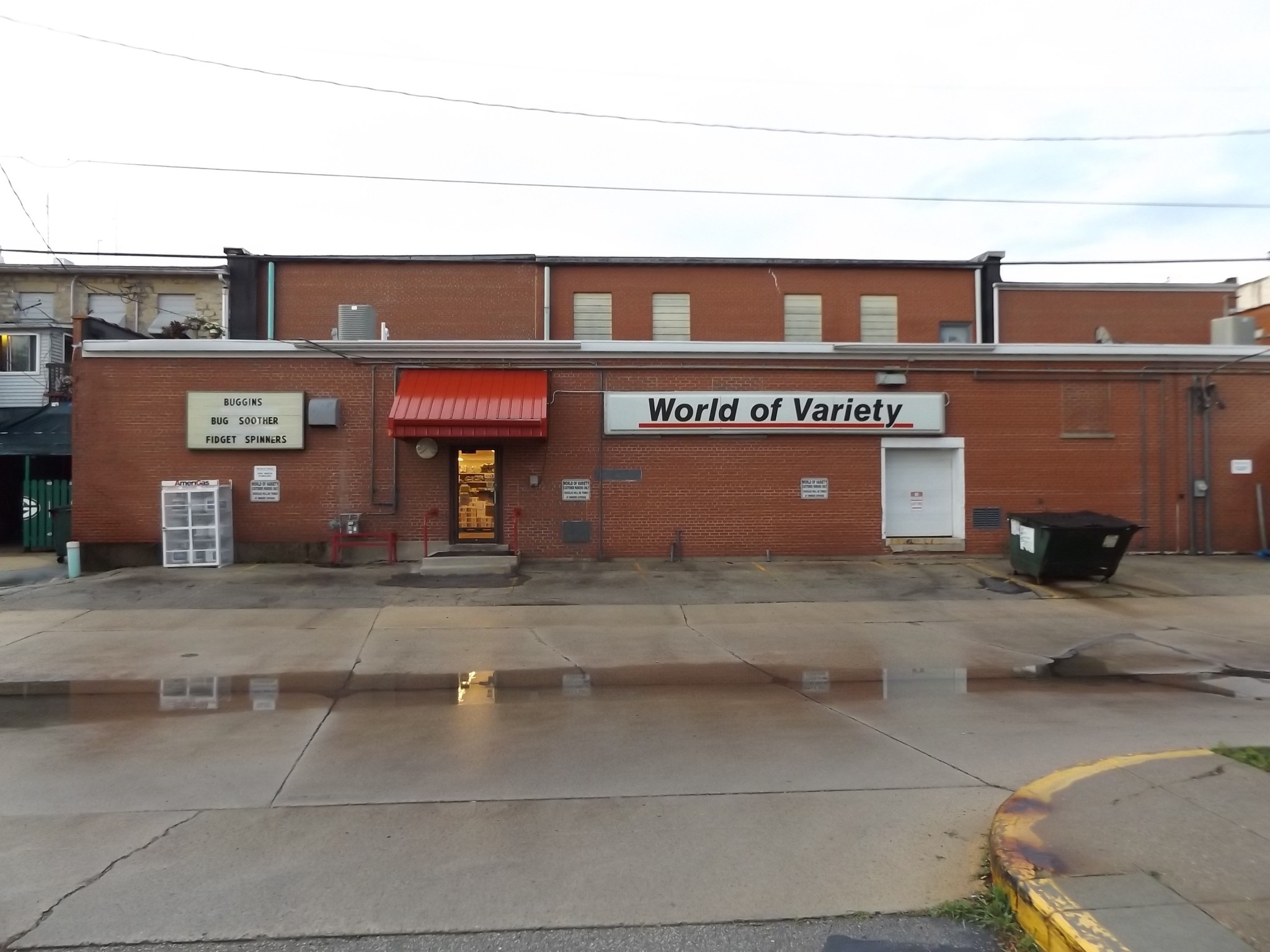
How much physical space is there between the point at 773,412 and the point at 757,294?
8.07 meters

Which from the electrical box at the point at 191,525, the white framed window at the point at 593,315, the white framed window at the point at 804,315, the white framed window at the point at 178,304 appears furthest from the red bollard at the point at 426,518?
the white framed window at the point at 178,304

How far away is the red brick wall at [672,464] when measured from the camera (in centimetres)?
1602

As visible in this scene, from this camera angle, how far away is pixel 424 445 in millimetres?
16047

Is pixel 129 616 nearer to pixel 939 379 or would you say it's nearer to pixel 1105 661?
pixel 1105 661

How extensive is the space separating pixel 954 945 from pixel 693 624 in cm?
767

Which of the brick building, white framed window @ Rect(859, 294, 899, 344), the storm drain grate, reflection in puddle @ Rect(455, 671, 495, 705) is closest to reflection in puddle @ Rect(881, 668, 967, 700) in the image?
reflection in puddle @ Rect(455, 671, 495, 705)

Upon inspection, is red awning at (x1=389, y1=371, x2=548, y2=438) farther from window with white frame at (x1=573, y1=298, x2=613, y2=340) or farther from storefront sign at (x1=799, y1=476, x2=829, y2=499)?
window with white frame at (x1=573, y1=298, x2=613, y2=340)

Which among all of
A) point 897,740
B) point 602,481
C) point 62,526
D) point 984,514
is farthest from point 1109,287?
point 62,526

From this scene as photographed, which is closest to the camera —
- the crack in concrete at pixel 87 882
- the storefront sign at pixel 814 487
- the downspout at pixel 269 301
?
the crack in concrete at pixel 87 882

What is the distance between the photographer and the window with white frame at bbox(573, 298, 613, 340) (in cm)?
2300

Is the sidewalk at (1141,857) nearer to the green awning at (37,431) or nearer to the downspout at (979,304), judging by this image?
the downspout at (979,304)

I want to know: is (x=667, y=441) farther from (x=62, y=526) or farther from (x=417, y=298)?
(x=62, y=526)

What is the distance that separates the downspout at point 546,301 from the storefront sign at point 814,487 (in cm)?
913

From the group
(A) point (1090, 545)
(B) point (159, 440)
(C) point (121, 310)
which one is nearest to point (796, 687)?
(A) point (1090, 545)
